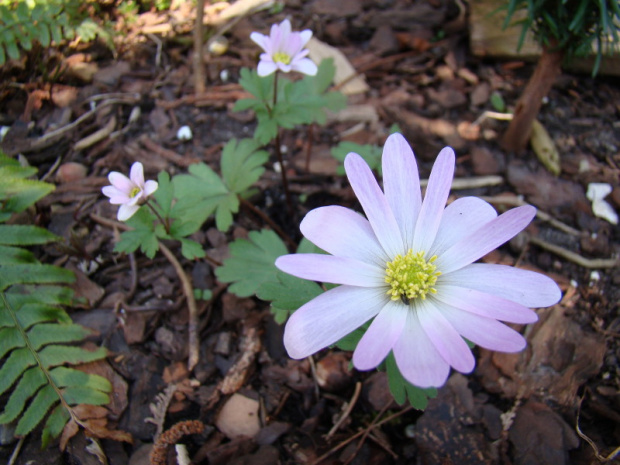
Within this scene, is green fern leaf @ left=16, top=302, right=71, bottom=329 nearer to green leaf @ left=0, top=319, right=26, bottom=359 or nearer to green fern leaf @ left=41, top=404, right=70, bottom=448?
green leaf @ left=0, top=319, right=26, bottom=359

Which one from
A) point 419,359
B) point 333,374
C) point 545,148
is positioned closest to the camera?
point 419,359

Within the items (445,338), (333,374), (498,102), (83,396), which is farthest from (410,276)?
(498,102)

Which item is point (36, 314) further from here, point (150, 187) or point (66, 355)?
point (150, 187)

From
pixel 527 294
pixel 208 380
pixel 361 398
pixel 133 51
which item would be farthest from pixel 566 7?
pixel 133 51

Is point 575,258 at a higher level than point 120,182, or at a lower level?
lower

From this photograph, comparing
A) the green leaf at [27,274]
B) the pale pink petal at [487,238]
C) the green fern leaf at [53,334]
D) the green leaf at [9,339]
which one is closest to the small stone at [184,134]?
the green leaf at [27,274]

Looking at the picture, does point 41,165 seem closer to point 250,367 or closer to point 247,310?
point 247,310

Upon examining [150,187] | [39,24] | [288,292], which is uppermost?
[39,24]

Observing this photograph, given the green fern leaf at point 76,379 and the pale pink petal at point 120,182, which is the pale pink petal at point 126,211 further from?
the green fern leaf at point 76,379
